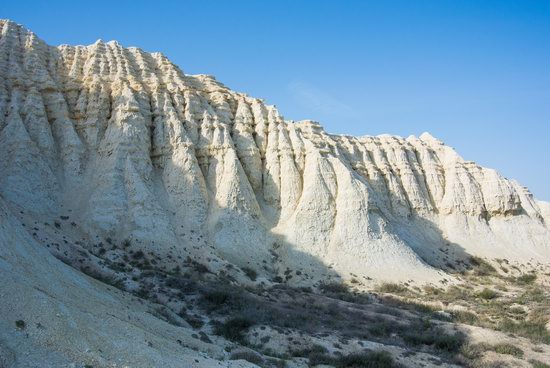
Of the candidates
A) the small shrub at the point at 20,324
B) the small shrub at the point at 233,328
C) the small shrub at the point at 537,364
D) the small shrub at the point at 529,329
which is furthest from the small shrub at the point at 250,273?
the small shrub at the point at 20,324

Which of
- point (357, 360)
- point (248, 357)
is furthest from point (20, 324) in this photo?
point (357, 360)

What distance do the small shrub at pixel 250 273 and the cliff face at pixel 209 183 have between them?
0.81 m

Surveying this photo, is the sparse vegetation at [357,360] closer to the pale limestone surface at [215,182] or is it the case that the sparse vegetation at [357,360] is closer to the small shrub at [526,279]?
the pale limestone surface at [215,182]

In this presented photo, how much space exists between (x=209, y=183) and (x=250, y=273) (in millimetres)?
10504

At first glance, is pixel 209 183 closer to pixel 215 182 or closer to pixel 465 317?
pixel 215 182

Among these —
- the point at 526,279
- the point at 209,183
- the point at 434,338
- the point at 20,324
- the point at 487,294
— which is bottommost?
the point at 20,324

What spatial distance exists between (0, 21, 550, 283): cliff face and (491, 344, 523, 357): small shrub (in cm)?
1622

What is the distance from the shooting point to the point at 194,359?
45.1ft

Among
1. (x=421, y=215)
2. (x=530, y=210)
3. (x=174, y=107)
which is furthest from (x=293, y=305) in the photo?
(x=530, y=210)

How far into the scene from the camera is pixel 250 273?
3294 cm

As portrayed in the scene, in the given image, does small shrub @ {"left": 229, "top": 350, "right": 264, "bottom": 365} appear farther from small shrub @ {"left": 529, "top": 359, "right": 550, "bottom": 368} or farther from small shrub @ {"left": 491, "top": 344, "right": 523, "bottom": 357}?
small shrub @ {"left": 529, "top": 359, "right": 550, "bottom": 368}

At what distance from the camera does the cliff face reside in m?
34.3

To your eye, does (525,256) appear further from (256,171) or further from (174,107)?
(174,107)

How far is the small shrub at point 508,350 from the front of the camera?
62.5 ft
